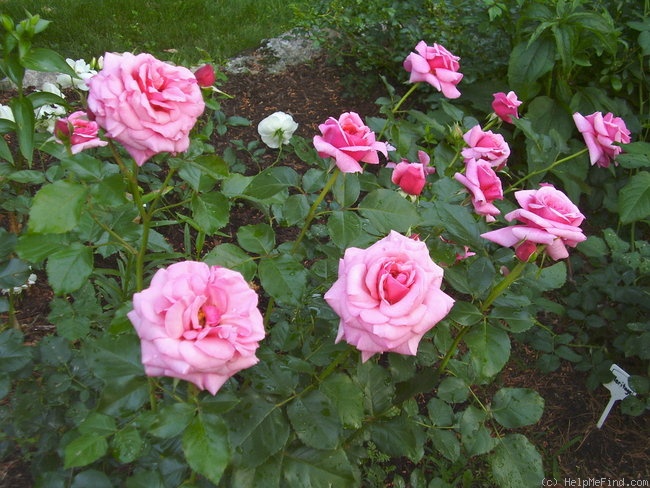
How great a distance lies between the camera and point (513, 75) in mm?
2824

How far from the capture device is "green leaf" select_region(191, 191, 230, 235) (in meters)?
1.21

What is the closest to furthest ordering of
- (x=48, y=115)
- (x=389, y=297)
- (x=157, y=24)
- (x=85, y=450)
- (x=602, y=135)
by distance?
(x=389, y=297), (x=85, y=450), (x=602, y=135), (x=48, y=115), (x=157, y=24)

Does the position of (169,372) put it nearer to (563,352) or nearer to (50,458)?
(50,458)

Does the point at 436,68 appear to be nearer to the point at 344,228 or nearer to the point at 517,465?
the point at 344,228

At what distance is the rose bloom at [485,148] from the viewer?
158 cm

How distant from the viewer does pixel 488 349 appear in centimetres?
118

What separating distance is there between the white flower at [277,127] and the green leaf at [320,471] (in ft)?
4.02

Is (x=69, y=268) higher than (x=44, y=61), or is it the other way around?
(x=44, y=61)

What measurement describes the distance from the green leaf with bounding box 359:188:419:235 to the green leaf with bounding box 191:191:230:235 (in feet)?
0.94

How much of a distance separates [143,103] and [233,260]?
1.27 feet

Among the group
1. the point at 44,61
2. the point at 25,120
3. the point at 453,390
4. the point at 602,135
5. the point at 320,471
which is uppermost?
the point at 44,61

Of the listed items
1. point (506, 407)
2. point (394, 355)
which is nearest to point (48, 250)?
point (394, 355)

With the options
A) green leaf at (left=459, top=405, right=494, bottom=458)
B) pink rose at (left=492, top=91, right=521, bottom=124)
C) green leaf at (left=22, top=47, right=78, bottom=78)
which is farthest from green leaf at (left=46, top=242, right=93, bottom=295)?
pink rose at (left=492, top=91, right=521, bottom=124)

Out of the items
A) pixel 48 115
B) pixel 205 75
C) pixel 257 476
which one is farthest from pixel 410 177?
pixel 48 115
